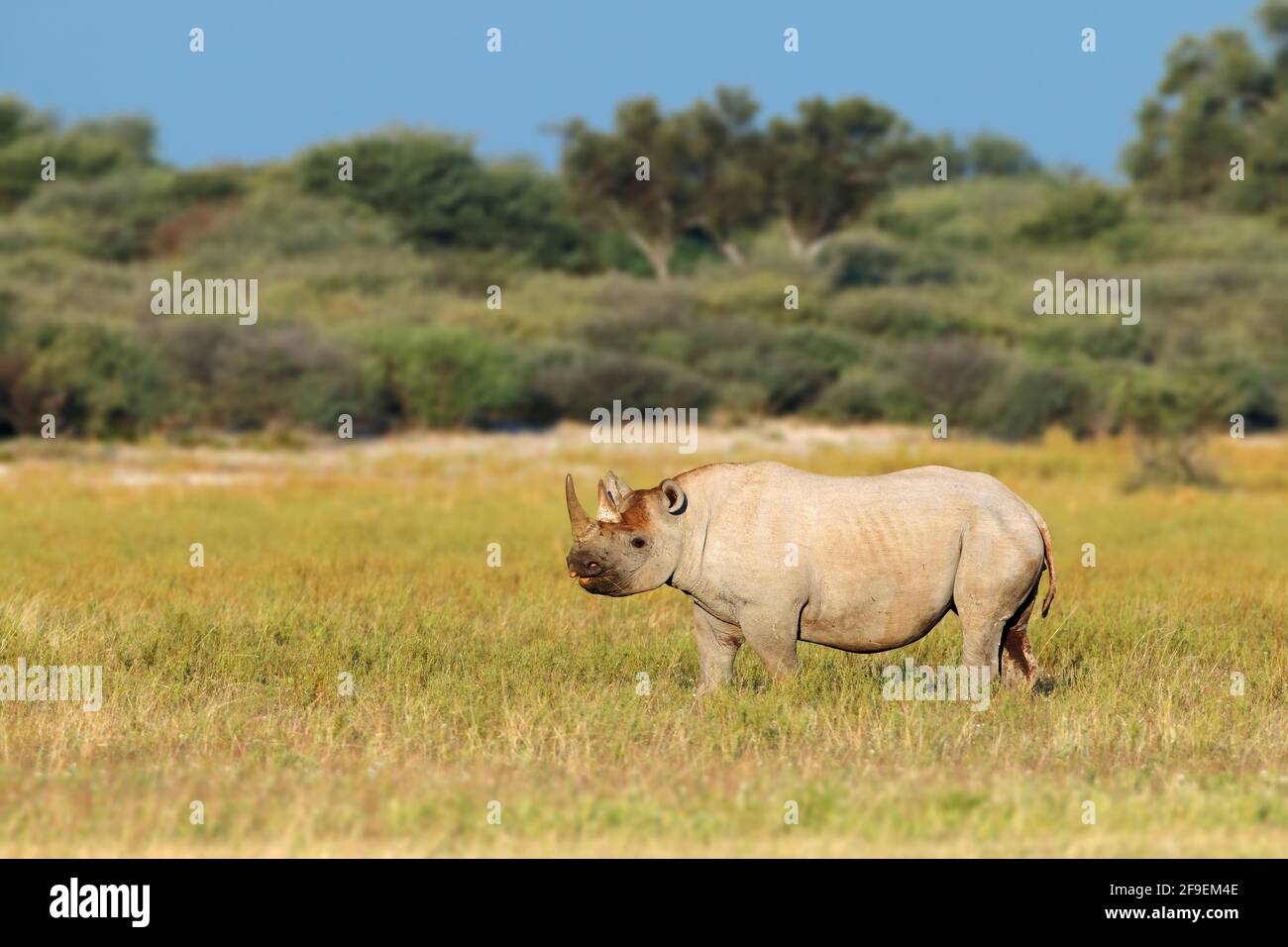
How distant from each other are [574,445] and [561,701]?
874 inches

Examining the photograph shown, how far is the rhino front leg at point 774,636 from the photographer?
30.0 ft

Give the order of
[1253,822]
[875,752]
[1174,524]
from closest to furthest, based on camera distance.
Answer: [1253,822]
[875,752]
[1174,524]

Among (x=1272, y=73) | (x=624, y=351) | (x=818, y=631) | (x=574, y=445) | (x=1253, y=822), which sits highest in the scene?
(x=1272, y=73)

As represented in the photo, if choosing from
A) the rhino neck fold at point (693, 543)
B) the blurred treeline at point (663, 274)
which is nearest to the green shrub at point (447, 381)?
the blurred treeline at point (663, 274)

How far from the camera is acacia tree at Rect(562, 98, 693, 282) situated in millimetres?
60406

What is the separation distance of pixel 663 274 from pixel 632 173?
3.36 metres

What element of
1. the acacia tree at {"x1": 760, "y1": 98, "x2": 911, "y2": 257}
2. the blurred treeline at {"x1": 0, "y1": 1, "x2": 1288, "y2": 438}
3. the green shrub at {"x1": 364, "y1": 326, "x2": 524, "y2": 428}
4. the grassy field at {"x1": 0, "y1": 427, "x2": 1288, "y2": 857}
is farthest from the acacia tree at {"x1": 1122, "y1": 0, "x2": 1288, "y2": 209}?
the grassy field at {"x1": 0, "y1": 427, "x2": 1288, "y2": 857}

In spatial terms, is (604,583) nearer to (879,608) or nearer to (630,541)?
(630,541)

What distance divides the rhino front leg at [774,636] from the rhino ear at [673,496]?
60 centimetres

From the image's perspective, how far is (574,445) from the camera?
103ft

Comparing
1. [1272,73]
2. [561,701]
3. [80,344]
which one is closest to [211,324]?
[80,344]

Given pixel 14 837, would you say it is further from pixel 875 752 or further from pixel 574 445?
pixel 574 445

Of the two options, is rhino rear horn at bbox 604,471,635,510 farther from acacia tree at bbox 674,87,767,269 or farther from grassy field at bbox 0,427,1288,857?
acacia tree at bbox 674,87,767,269

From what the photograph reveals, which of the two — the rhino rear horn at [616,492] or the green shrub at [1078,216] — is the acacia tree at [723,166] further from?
the rhino rear horn at [616,492]
